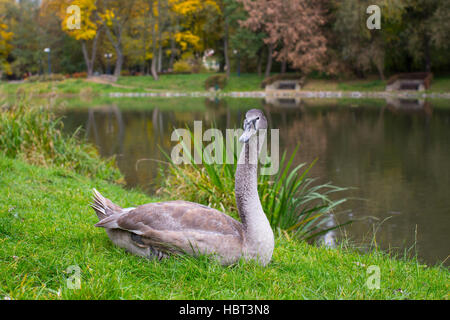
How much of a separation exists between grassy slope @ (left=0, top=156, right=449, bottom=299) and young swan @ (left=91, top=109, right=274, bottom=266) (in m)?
0.10

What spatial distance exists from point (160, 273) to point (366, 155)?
11.8 m

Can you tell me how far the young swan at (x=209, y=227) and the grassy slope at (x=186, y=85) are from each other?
1603 inches

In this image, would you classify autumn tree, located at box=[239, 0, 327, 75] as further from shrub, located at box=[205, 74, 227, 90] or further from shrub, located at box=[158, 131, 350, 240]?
shrub, located at box=[158, 131, 350, 240]

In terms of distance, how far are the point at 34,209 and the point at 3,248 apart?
155 cm

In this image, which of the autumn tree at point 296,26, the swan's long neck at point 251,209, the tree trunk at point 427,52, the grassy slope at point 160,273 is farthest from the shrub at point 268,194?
the autumn tree at point 296,26

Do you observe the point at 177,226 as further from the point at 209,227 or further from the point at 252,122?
the point at 252,122

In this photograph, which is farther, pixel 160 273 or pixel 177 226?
pixel 177 226

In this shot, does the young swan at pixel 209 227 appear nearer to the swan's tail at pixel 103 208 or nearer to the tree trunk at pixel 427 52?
the swan's tail at pixel 103 208

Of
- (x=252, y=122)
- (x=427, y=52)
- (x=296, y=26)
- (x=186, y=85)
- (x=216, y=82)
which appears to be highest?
(x=296, y=26)

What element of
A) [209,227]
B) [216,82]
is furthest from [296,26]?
[209,227]

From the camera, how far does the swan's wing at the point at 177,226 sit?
141 inches

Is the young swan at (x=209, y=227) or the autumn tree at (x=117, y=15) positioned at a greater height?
the autumn tree at (x=117, y=15)

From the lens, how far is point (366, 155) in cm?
1427

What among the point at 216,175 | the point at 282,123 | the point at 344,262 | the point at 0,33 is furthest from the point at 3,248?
the point at 0,33
